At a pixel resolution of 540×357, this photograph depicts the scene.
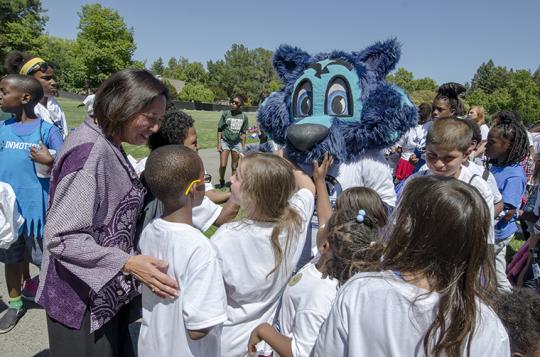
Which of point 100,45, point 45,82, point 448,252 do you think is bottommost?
point 448,252

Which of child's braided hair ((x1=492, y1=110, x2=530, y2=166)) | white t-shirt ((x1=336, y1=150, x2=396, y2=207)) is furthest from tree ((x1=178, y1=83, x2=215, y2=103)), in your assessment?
white t-shirt ((x1=336, y1=150, x2=396, y2=207))

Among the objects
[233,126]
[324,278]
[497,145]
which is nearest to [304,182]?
[324,278]

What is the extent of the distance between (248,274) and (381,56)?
5.89ft

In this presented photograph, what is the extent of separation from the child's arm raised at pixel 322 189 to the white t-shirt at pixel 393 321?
112cm

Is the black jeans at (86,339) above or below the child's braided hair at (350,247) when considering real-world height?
below

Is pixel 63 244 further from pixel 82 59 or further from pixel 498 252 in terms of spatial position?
pixel 82 59

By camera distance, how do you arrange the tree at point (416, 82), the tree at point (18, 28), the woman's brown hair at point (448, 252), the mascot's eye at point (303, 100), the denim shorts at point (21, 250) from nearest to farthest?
the woman's brown hair at point (448, 252), the mascot's eye at point (303, 100), the denim shorts at point (21, 250), the tree at point (18, 28), the tree at point (416, 82)

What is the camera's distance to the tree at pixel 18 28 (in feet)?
156

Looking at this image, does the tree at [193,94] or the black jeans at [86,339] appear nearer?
the black jeans at [86,339]

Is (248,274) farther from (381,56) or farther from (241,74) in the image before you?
(241,74)

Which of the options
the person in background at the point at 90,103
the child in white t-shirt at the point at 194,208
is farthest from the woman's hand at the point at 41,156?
the child in white t-shirt at the point at 194,208

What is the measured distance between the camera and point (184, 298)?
1599mm

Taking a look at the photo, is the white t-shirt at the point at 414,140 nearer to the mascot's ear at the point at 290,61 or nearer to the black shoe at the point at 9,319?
the mascot's ear at the point at 290,61

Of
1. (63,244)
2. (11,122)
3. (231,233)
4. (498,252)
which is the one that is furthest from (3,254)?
(498,252)
